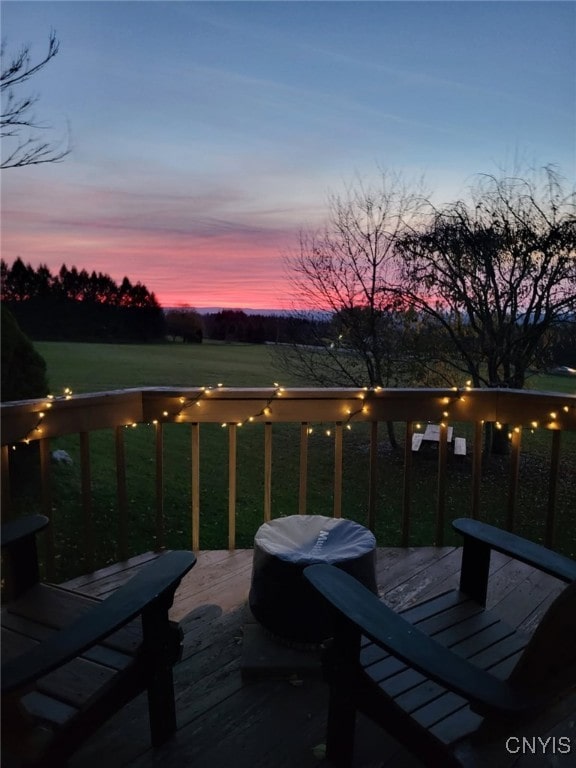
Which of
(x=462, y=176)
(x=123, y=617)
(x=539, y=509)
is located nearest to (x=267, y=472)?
(x=123, y=617)

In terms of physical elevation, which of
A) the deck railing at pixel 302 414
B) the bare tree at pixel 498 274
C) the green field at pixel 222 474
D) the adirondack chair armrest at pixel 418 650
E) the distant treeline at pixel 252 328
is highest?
the bare tree at pixel 498 274

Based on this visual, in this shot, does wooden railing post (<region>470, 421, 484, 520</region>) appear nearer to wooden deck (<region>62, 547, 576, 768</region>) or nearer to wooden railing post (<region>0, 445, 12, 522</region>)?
wooden deck (<region>62, 547, 576, 768</region>)

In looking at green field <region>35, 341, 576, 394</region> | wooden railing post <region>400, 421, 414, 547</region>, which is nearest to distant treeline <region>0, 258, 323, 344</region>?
green field <region>35, 341, 576, 394</region>

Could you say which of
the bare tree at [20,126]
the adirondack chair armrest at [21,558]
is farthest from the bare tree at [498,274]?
the adirondack chair armrest at [21,558]

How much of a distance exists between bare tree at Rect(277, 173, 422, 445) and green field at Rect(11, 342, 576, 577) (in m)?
0.84

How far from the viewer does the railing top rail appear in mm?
2420

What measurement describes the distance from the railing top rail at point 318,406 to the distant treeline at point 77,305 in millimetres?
1210

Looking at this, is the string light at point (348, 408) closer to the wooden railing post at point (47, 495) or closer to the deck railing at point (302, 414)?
the deck railing at point (302, 414)

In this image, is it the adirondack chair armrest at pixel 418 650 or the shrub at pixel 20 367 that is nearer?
the adirondack chair armrest at pixel 418 650

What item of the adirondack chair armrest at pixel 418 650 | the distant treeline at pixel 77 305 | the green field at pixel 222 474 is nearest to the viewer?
the adirondack chair armrest at pixel 418 650

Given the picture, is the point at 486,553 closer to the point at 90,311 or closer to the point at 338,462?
the point at 338,462

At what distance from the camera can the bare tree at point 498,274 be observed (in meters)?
5.81

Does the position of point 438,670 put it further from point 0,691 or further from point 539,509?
point 539,509

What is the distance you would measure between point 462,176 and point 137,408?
4917mm
